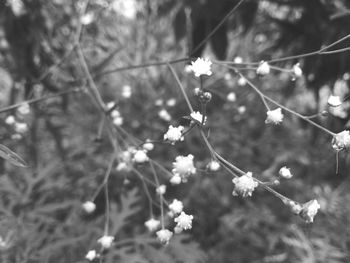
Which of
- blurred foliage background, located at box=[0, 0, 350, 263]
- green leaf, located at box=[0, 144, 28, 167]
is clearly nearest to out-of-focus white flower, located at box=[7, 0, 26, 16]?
blurred foliage background, located at box=[0, 0, 350, 263]

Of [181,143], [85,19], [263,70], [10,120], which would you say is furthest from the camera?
[181,143]

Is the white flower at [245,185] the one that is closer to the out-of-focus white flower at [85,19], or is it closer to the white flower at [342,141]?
the white flower at [342,141]

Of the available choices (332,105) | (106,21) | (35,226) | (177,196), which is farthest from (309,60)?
(106,21)

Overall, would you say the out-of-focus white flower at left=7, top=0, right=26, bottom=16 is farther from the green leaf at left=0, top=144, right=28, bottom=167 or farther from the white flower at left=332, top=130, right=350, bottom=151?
the white flower at left=332, top=130, right=350, bottom=151

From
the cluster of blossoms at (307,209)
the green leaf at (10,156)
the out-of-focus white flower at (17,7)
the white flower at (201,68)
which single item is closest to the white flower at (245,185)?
the cluster of blossoms at (307,209)

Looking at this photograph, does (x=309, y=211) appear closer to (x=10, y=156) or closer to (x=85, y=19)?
(x=10, y=156)

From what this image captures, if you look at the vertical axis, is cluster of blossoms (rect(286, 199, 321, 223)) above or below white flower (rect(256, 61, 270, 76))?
below

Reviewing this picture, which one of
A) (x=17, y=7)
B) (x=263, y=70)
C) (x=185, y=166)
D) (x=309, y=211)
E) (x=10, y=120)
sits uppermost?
(x=17, y=7)

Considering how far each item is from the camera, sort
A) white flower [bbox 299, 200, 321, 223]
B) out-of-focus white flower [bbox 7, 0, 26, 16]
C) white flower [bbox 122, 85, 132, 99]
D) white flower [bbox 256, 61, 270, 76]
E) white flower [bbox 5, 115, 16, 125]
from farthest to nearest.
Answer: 1. out-of-focus white flower [bbox 7, 0, 26, 16]
2. white flower [bbox 122, 85, 132, 99]
3. white flower [bbox 5, 115, 16, 125]
4. white flower [bbox 256, 61, 270, 76]
5. white flower [bbox 299, 200, 321, 223]

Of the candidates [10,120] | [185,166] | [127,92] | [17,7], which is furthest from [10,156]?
[17,7]

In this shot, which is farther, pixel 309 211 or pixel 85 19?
pixel 85 19
